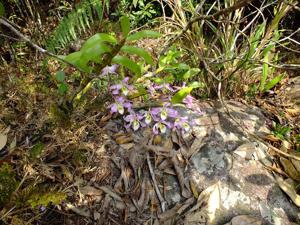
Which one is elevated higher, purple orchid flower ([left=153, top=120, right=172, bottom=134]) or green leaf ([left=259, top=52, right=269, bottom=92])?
purple orchid flower ([left=153, top=120, right=172, bottom=134])

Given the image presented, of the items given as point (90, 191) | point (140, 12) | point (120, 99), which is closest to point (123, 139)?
point (120, 99)

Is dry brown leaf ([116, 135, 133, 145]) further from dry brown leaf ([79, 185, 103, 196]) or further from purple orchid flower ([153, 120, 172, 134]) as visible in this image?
dry brown leaf ([79, 185, 103, 196])

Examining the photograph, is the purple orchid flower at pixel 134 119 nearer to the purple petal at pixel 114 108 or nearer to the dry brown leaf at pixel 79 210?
the purple petal at pixel 114 108

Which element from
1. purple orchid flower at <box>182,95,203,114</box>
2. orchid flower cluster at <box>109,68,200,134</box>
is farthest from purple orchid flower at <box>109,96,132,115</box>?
purple orchid flower at <box>182,95,203,114</box>

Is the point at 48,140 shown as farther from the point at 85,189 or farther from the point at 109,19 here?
the point at 109,19

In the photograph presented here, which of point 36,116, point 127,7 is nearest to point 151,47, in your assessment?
point 127,7

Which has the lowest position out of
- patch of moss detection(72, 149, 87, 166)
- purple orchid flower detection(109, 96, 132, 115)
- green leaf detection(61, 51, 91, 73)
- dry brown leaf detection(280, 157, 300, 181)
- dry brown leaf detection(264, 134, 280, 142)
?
dry brown leaf detection(280, 157, 300, 181)
